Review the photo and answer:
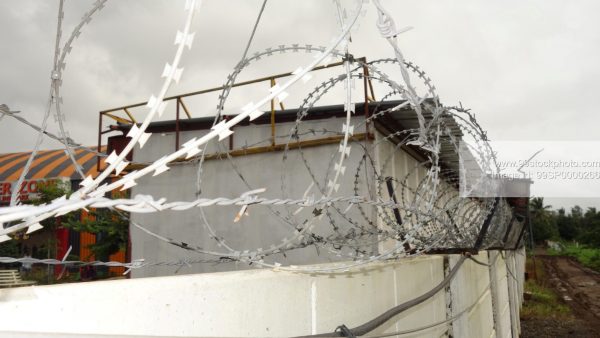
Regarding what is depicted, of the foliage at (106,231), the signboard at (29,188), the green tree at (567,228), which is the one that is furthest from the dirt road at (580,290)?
the green tree at (567,228)

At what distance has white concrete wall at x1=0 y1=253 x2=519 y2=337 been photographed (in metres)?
1.41

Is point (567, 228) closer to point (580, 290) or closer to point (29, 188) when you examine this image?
point (580, 290)

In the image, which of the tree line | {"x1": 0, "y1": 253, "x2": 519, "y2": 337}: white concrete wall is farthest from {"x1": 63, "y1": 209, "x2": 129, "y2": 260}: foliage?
the tree line

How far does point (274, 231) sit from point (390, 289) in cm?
549

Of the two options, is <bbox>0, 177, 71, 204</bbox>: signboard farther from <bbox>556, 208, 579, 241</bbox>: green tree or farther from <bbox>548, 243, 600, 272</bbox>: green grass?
<bbox>556, 208, 579, 241</bbox>: green tree

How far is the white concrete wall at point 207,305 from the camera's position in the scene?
141 cm

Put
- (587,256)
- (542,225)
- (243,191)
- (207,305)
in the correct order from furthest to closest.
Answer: (542,225) < (587,256) < (243,191) < (207,305)

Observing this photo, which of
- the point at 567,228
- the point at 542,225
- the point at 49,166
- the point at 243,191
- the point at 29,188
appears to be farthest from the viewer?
the point at 567,228

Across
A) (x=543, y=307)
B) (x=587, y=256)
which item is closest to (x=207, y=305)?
(x=543, y=307)

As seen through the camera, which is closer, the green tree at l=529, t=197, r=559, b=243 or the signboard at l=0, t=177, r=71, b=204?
the signboard at l=0, t=177, r=71, b=204

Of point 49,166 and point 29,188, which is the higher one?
point 49,166

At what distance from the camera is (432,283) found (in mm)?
4262

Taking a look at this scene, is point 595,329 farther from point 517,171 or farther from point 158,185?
point 158,185

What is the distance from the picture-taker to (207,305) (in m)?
1.73
